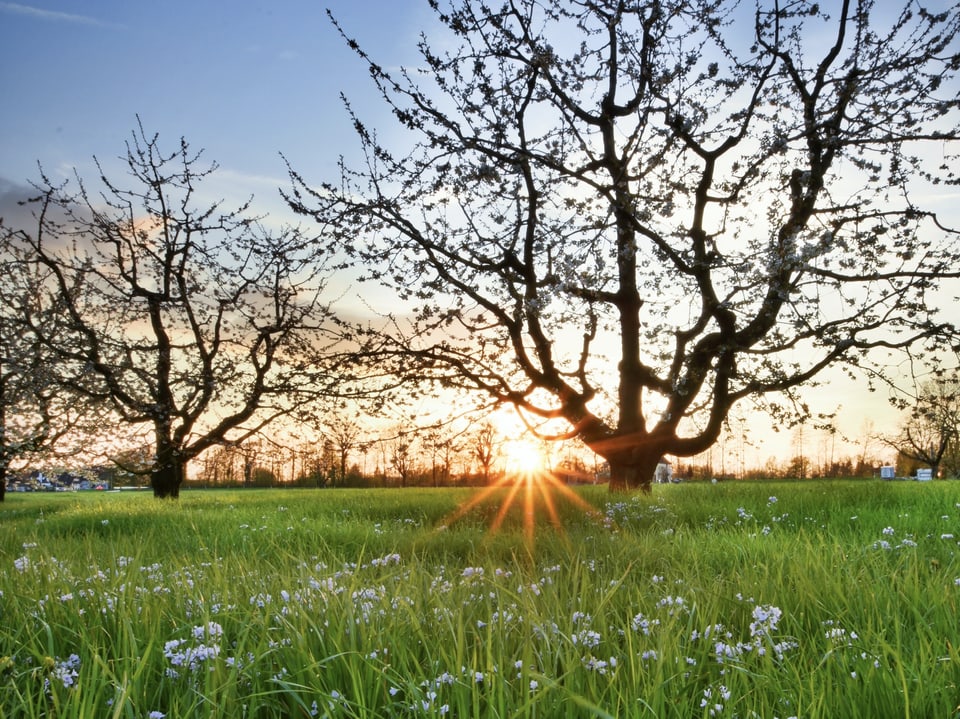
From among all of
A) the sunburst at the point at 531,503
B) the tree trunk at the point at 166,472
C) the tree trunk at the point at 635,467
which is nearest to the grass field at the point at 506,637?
the sunburst at the point at 531,503

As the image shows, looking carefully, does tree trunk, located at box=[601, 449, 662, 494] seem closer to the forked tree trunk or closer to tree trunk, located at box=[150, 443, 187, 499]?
the forked tree trunk

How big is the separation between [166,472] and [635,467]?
13835 mm

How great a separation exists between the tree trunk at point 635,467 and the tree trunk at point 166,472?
12.0 metres

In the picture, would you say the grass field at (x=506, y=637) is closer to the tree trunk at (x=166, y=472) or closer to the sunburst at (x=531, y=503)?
the sunburst at (x=531, y=503)

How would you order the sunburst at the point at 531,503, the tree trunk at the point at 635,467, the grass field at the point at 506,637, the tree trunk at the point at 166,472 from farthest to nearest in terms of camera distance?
the tree trunk at the point at 166,472 → the tree trunk at the point at 635,467 → the sunburst at the point at 531,503 → the grass field at the point at 506,637

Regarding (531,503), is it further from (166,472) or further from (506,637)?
(166,472)

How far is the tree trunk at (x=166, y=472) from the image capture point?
739 inches

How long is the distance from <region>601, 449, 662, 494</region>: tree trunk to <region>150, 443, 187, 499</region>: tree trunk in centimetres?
1198

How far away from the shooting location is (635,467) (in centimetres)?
1539

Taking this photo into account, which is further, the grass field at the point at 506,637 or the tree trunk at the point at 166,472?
the tree trunk at the point at 166,472

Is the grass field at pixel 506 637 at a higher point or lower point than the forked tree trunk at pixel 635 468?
lower

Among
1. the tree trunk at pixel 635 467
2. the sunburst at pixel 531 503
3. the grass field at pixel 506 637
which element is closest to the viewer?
the grass field at pixel 506 637

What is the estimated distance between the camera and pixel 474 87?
12203 mm

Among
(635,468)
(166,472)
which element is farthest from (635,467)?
(166,472)
